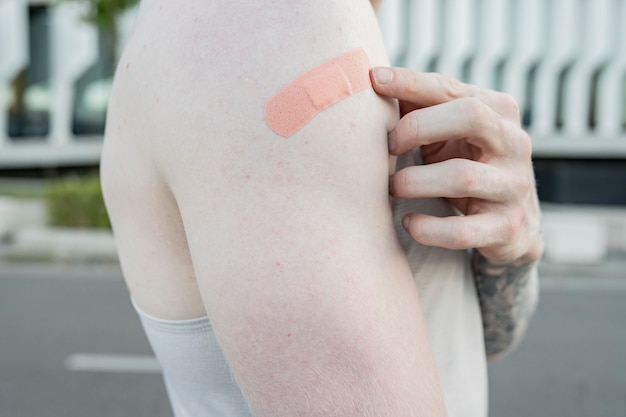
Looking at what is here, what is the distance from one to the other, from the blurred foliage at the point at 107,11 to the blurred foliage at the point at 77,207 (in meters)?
3.14

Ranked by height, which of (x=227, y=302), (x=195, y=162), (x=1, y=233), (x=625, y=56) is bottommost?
(x=1, y=233)

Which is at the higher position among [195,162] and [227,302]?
[195,162]

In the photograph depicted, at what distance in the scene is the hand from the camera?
0.77 m

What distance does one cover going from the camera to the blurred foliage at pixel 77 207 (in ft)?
33.6

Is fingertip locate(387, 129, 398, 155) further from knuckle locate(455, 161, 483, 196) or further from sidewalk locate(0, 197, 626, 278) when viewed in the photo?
sidewalk locate(0, 197, 626, 278)

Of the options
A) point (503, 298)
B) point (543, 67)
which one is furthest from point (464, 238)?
point (543, 67)

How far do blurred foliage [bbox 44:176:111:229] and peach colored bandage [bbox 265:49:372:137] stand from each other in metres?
9.98

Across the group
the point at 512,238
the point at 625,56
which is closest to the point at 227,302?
the point at 512,238

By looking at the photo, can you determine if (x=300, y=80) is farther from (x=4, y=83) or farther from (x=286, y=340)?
(x=4, y=83)

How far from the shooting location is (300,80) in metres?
0.71

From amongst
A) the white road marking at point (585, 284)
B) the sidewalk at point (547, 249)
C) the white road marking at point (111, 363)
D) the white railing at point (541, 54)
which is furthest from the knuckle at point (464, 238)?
the white railing at point (541, 54)

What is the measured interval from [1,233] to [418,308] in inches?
435

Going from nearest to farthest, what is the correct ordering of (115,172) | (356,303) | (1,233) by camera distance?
(356,303) → (115,172) → (1,233)

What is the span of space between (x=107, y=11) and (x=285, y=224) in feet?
38.7
